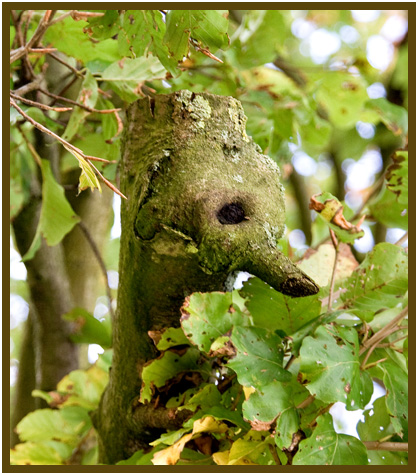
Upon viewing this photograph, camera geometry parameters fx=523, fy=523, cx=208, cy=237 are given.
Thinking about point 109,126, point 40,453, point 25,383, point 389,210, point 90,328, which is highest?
point 109,126

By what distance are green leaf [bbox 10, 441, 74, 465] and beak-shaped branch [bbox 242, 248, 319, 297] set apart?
26.9 inches

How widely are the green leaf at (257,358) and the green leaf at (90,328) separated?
2.07 feet

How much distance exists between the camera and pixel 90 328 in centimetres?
121

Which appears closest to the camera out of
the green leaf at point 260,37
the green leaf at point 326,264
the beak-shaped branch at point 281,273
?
the beak-shaped branch at point 281,273

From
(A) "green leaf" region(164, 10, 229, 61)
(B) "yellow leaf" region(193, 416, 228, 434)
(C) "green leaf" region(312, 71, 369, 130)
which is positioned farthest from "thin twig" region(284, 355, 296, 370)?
(C) "green leaf" region(312, 71, 369, 130)

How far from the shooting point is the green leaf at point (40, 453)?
0.99 m

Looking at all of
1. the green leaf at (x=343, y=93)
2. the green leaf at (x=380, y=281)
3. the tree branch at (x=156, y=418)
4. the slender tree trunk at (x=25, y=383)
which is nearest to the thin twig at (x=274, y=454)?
the tree branch at (x=156, y=418)

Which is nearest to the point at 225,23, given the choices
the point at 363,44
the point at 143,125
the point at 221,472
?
the point at 143,125

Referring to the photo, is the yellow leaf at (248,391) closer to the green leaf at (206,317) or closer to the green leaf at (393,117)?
the green leaf at (206,317)

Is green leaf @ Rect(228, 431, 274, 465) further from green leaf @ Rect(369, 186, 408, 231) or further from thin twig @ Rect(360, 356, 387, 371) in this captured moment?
green leaf @ Rect(369, 186, 408, 231)

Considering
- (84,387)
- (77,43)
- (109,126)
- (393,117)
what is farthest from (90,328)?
(393,117)

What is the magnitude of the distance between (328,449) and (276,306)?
0.60ft

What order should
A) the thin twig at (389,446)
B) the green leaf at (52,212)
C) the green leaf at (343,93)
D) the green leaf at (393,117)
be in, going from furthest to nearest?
the green leaf at (343,93) → the green leaf at (393,117) → the green leaf at (52,212) → the thin twig at (389,446)

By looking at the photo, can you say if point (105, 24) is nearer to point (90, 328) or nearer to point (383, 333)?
point (383, 333)
